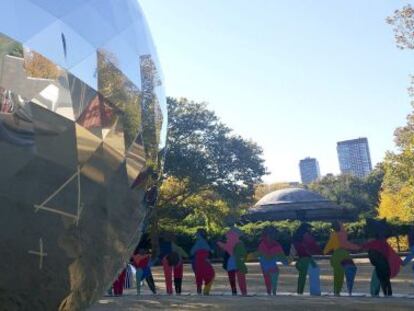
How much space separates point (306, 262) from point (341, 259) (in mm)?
867

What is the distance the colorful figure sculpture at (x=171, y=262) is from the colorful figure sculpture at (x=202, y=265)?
782 millimetres

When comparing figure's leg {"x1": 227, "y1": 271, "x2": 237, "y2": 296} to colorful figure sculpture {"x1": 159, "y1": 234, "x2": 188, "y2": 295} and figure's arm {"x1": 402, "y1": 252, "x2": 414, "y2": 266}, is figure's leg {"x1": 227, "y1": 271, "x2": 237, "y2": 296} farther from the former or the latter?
figure's arm {"x1": 402, "y1": 252, "x2": 414, "y2": 266}

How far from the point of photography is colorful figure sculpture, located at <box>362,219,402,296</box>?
11.3 m

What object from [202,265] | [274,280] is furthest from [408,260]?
[202,265]

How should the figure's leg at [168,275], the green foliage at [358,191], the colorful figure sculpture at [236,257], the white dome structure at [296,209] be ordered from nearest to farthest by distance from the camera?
the colorful figure sculpture at [236,257], the figure's leg at [168,275], the white dome structure at [296,209], the green foliage at [358,191]

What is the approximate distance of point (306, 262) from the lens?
40.9ft

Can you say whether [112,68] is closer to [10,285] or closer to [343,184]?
[10,285]

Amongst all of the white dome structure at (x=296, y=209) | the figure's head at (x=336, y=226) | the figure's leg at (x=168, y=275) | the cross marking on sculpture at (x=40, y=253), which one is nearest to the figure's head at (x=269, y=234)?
the figure's head at (x=336, y=226)

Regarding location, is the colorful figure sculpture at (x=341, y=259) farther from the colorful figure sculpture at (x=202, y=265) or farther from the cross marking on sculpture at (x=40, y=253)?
the cross marking on sculpture at (x=40, y=253)

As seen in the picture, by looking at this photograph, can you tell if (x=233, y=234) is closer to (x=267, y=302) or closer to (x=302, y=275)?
(x=302, y=275)

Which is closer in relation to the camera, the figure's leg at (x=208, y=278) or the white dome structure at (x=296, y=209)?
the figure's leg at (x=208, y=278)

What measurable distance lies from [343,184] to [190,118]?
228 feet

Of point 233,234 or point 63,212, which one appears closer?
point 63,212

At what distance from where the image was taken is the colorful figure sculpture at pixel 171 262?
46.3 feet
